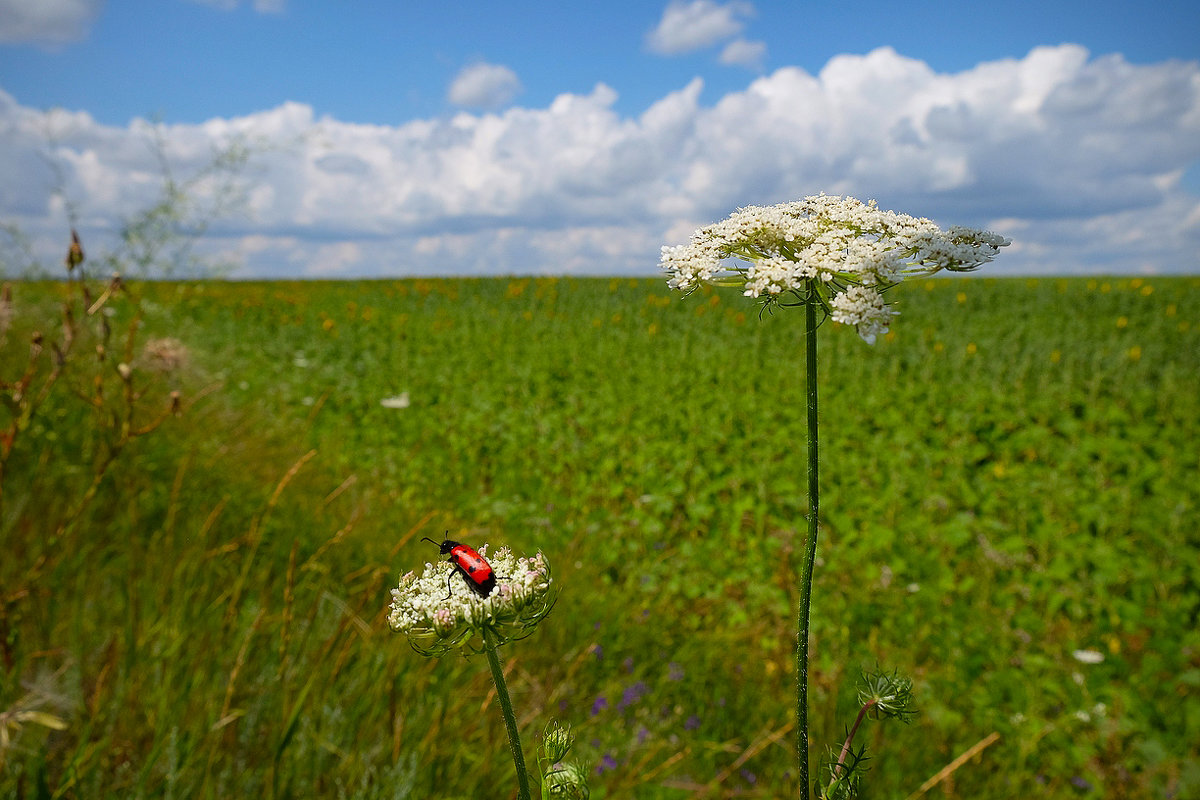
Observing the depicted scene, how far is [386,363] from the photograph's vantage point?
9.62 meters

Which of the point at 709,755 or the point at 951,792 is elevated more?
the point at 709,755

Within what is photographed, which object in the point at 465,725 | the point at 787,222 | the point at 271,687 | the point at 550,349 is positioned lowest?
the point at 465,725

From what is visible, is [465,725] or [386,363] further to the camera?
[386,363]

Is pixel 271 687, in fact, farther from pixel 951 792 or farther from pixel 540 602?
pixel 951 792

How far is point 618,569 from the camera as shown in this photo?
4539 mm

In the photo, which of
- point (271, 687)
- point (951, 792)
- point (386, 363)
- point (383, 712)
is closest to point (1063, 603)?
point (951, 792)

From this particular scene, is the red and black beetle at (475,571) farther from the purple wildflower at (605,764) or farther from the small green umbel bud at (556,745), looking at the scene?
the purple wildflower at (605,764)

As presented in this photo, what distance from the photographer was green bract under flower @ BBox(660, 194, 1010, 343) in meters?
0.74

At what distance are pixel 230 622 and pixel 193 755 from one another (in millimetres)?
474

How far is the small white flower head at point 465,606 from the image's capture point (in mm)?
701

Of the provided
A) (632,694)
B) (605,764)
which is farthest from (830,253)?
(632,694)

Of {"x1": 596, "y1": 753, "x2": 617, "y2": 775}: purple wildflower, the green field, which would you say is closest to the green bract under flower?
the green field

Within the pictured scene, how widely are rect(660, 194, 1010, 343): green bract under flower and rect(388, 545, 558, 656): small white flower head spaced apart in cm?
39

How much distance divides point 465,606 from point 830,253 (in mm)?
545
